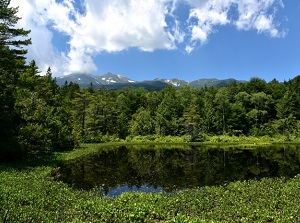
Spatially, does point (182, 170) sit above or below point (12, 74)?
below

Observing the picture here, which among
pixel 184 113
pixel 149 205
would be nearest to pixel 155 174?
pixel 149 205

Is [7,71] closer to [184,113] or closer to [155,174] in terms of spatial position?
[155,174]

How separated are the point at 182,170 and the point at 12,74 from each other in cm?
2473

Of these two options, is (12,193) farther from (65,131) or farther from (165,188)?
(65,131)

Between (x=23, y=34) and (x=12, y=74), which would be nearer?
(x=23, y=34)

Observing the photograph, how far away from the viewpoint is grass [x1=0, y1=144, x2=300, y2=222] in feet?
48.4

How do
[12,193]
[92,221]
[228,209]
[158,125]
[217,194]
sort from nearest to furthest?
1. [92,221]
2. [228,209]
3. [12,193]
4. [217,194]
5. [158,125]

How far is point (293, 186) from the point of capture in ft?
72.5

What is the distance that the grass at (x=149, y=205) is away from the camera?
580 inches

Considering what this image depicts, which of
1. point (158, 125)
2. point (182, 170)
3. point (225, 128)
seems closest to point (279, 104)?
point (225, 128)

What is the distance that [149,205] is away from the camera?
55.6 ft

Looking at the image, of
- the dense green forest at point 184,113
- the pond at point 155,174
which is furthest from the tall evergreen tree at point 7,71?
the dense green forest at point 184,113

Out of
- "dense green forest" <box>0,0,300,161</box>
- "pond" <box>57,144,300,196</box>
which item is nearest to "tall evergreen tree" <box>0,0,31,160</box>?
"pond" <box>57,144,300,196</box>

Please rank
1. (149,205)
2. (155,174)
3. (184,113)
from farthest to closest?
(184,113)
(155,174)
(149,205)
